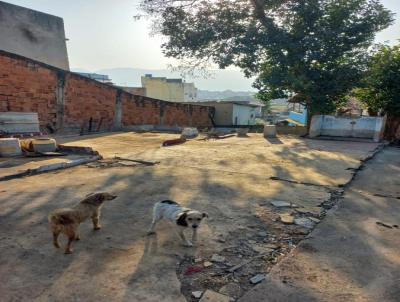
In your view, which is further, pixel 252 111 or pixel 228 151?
pixel 252 111

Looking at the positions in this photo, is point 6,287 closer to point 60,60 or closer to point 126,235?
point 126,235

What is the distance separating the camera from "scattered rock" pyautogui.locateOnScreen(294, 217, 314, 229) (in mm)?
4891

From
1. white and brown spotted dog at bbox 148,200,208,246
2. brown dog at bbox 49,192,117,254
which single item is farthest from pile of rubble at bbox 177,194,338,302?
brown dog at bbox 49,192,117,254

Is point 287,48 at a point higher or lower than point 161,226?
higher

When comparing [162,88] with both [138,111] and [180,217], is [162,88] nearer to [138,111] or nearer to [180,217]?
[138,111]

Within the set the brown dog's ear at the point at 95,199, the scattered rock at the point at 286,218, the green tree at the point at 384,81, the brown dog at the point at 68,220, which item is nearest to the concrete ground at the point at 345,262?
the scattered rock at the point at 286,218

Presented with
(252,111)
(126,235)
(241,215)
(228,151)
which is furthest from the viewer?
(252,111)

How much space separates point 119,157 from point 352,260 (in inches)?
319

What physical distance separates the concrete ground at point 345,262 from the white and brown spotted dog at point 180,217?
1.09m

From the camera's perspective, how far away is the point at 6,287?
10.2 feet

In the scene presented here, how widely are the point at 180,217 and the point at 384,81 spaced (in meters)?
18.9

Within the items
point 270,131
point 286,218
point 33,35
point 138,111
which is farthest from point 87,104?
point 286,218

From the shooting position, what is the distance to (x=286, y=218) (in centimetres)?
516

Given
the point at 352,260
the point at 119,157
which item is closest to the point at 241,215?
the point at 352,260
